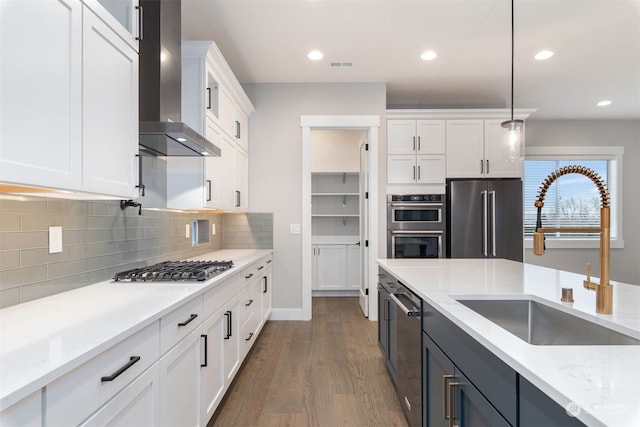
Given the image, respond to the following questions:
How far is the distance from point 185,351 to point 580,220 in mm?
6201

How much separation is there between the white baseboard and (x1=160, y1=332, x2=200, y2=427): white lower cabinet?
2.33 meters

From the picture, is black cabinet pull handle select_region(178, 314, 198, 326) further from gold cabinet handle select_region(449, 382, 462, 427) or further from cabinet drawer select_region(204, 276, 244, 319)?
gold cabinet handle select_region(449, 382, 462, 427)

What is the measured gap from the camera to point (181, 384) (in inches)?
58.7

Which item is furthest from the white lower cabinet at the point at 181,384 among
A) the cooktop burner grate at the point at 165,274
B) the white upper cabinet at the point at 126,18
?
the white upper cabinet at the point at 126,18

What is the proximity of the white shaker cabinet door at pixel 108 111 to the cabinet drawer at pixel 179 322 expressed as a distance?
578mm

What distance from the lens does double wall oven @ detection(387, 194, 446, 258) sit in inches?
157

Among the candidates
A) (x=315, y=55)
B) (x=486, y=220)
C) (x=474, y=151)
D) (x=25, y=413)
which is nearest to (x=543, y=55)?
(x=474, y=151)

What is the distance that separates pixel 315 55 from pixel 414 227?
2222 millimetres

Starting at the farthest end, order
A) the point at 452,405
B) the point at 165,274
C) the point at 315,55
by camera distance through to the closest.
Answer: the point at 315,55 → the point at 165,274 → the point at 452,405

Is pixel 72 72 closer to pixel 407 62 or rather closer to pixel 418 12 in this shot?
pixel 418 12

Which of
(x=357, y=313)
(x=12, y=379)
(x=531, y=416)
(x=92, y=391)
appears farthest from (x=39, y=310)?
(x=357, y=313)

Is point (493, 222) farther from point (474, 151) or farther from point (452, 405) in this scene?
point (452, 405)

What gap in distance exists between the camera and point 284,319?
4000mm

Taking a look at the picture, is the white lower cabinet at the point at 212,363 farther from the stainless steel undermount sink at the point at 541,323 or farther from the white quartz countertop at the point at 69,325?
the stainless steel undermount sink at the point at 541,323
